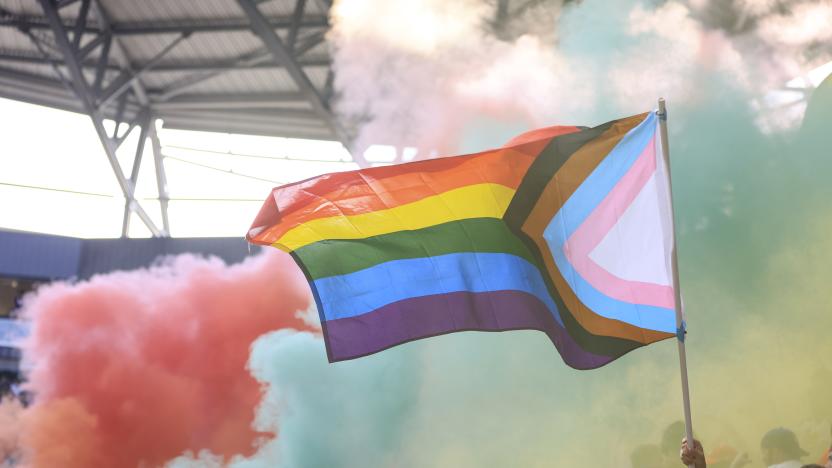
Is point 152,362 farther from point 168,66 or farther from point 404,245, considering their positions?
point 168,66

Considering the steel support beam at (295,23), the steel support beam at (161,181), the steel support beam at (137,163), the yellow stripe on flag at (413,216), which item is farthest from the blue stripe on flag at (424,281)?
the steel support beam at (161,181)

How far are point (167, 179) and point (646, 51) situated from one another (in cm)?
1119

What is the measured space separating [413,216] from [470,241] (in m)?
0.36

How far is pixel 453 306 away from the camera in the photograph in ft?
15.9

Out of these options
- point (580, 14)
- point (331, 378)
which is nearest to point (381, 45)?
point (580, 14)

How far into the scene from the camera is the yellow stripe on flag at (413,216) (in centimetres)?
491

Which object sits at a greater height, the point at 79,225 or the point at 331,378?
the point at 79,225

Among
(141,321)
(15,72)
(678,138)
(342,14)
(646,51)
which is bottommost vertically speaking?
(141,321)

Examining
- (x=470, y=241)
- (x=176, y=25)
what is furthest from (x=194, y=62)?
(x=470, y=241)

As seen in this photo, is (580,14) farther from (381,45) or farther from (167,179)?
(167,179)

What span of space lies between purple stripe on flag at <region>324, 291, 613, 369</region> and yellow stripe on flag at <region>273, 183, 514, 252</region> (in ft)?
1.42

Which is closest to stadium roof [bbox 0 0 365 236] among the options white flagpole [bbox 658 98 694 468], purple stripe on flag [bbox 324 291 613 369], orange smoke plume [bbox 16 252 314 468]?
orange smoke plume [bbox 16 252 314 468]

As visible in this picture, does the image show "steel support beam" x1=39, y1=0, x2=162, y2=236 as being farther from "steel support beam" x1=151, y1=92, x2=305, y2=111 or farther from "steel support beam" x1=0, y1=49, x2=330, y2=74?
"steel support beam" x1=151, y1=92, x2=305, y2=111

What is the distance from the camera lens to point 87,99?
14.2 metres
